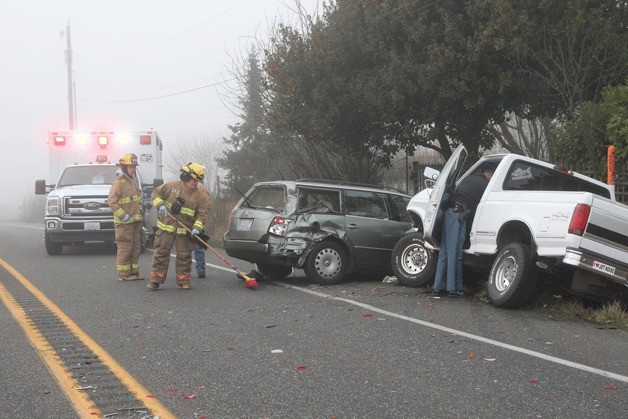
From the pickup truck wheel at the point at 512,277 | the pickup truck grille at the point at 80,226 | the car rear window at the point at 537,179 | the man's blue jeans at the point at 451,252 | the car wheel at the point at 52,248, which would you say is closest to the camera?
the pickup truck wheel at the point at 512,277

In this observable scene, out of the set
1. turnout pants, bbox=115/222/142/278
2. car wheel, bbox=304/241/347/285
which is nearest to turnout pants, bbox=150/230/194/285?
turnout pants, bbox=115/222/142/278

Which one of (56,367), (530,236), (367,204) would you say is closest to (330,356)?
(56,367)

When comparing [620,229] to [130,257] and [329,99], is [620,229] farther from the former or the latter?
[329,99]

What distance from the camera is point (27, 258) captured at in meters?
15.8

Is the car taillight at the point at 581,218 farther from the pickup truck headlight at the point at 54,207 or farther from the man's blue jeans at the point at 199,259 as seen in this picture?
the pickup truck headlight at the point at 54,207

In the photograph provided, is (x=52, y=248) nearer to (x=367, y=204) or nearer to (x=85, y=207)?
(x=85, y=207)

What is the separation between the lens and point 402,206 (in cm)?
1232

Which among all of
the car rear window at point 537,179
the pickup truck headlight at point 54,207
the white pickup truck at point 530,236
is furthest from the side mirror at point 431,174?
the pickup truck headlight at point 54,207

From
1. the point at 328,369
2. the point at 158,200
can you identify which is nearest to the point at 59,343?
the point at 328,369

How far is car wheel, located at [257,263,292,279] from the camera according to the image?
12030 mm

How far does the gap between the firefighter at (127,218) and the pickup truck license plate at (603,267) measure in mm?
6704

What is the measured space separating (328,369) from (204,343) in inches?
57.6

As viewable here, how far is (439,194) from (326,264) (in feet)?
6.89

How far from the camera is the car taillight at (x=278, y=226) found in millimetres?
10961
